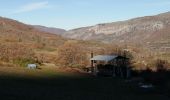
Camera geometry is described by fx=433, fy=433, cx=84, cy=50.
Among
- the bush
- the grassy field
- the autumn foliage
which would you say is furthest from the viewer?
the autumn foliage

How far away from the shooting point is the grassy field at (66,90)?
29.6 m

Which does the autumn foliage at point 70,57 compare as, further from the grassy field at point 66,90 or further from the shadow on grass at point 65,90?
the shadow on grass at point 65,90

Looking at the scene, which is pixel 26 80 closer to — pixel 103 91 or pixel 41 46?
pixel 103 91

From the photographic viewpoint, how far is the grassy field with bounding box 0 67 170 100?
29.6 m

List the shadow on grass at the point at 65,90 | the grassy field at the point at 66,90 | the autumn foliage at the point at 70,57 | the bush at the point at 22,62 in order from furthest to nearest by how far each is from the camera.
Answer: the autumn foliage at the point at 70,57
the bush at the point at 22,62
the grassy field at the point at 66,90
the shadow on grass at the point at 65,90

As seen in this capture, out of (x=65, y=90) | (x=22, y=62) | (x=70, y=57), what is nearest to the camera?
(x=65, y=90)

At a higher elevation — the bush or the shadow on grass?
the bush

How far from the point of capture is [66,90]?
34688 mm

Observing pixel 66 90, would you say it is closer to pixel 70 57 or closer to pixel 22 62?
pixel 22 62

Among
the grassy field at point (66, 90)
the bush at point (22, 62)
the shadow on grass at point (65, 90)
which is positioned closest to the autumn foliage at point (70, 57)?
the bush at point (22, 62)

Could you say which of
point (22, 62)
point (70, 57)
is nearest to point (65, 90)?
point (22, 62)

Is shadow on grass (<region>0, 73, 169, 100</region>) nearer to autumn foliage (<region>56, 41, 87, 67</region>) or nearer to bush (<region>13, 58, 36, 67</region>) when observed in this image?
bush (<region>13, 58, 36, 67</region>)

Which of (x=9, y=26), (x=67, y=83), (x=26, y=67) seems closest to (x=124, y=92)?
(x=67, y=83)

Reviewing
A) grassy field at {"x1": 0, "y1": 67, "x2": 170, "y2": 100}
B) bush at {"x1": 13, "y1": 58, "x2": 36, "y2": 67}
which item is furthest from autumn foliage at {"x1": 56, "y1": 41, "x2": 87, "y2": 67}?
grassy field at {"x1": 0, "y1": 67, "x2": 170, "y2": 100}
